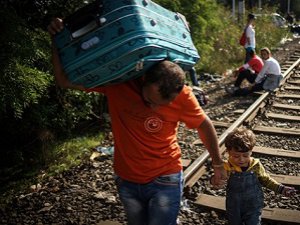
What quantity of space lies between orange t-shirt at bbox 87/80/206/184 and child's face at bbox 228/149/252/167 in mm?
804

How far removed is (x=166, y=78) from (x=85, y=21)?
0.56m

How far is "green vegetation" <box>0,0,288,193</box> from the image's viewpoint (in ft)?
12.8

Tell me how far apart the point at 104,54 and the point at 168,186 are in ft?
2.99

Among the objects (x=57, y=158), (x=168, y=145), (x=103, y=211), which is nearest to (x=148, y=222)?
(x=168, y=145)

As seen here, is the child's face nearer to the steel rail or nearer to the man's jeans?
the man's jeans

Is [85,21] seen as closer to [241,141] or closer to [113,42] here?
[113,42]

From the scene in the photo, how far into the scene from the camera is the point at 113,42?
2.13 meters

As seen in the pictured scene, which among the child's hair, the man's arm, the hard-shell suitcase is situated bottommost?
the child's hair

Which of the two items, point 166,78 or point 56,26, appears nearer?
point 166,78

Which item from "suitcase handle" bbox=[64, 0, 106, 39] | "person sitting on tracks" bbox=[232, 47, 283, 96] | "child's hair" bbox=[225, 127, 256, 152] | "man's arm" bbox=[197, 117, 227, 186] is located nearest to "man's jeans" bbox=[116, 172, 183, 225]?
"man's arm" bbox=[197, 117, 227, 186]

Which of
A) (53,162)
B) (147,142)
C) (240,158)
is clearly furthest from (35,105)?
(147,142)

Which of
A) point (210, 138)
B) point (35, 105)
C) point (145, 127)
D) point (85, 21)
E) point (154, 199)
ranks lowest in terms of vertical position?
point (154, 199)

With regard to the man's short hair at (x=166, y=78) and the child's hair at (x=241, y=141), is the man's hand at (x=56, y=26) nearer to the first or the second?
the man's short hair at (x=166, y=78)

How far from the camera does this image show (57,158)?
5.67 meters
